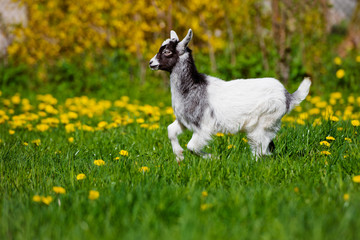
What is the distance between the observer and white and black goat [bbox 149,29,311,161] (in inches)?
132

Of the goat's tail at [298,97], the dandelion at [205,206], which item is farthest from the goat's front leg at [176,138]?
the dandelion at [205,206]

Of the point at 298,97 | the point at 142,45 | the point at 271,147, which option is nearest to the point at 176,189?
the point at 271,147

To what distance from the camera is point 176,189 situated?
8.66 ft

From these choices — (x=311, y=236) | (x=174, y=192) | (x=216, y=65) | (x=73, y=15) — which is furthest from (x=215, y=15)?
(x=311, y=236)

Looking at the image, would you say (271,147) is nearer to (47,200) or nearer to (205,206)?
(205,206)

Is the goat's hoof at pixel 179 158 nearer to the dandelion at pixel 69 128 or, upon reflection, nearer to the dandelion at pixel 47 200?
the dandelion at pixel 47 200

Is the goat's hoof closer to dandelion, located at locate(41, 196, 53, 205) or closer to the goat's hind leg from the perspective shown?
the goat's hind leg

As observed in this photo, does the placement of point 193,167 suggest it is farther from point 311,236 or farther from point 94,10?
point 94,10

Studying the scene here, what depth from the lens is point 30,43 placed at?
355 inches

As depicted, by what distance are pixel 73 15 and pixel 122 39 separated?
4.02ft

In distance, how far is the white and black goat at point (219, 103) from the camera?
11.0 feet

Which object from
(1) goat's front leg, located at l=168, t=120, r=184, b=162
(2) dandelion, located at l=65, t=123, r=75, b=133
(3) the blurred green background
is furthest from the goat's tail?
(3) the blurred green background

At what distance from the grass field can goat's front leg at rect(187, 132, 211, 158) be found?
0.09m

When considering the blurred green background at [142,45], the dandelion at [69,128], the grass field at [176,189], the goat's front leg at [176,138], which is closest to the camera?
the grass field at [176,189]
